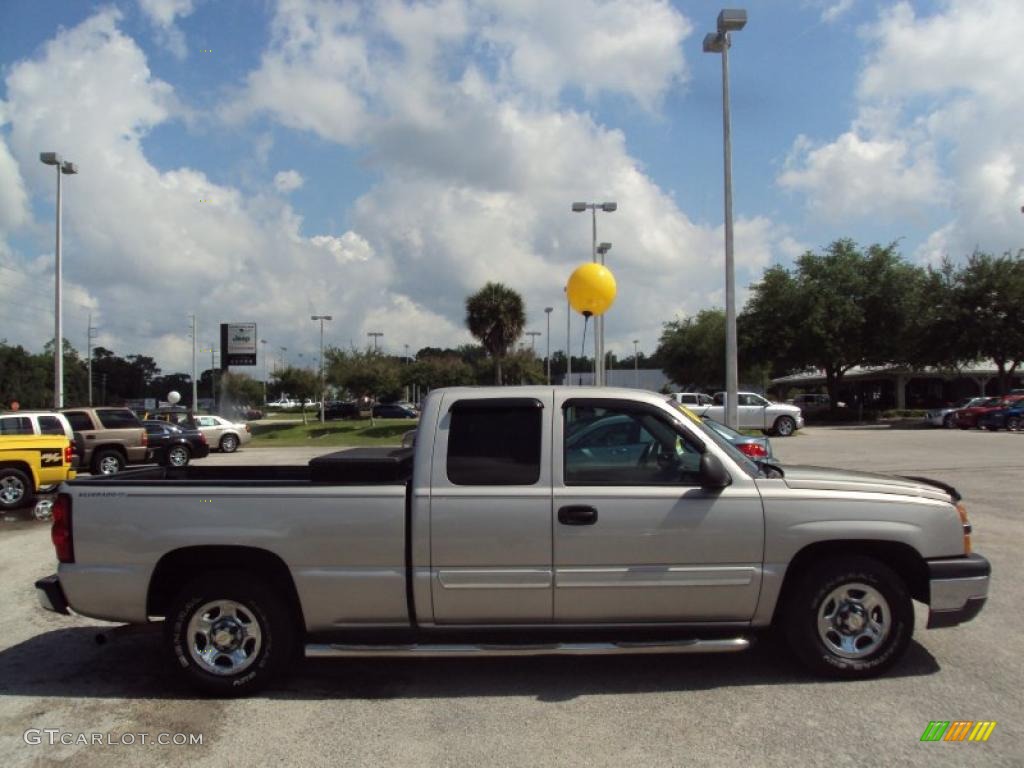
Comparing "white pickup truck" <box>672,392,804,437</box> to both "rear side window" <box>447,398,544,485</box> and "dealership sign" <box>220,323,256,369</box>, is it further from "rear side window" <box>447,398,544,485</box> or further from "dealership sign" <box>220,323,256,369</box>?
"dealership sign" <box>220,323,256,369</box>

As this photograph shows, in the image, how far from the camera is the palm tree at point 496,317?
44.8 meters

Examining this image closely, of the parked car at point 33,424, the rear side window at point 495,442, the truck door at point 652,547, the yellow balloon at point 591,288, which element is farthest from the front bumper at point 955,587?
the parked car at point 33,424

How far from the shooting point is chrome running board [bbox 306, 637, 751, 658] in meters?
4.48

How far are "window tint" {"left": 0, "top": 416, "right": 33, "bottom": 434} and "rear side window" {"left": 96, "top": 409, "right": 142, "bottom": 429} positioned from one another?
15.2 ft

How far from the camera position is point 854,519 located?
15.2 ft

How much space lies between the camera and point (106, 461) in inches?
764

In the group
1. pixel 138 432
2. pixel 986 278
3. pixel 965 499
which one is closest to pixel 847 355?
pixel 986 278

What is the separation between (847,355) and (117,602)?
44.5 metres

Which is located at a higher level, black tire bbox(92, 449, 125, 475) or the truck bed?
the truck bed

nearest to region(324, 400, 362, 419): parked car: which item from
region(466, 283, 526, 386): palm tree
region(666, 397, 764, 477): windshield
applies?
region(466, 283, 526, 386): palm tree

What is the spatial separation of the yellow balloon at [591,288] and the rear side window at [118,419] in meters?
11.5

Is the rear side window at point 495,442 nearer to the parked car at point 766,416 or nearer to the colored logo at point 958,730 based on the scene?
the colored logo at point 958,730

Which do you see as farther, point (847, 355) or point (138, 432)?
point (847, 355)

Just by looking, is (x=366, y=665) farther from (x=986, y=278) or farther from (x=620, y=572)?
(x=986, y=278)
